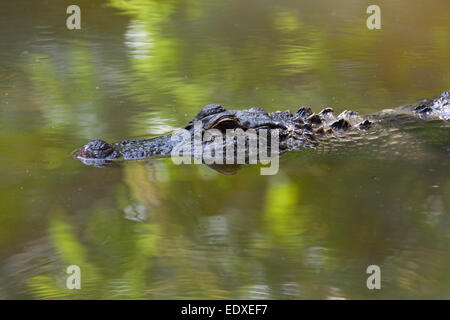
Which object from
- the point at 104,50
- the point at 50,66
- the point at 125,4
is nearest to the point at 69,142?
the point at 50,66

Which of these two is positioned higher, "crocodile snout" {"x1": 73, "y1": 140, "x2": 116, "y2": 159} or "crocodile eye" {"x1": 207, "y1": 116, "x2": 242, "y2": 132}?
"crocodile eye" {"x1": 207, "y1": 116, "x2": 242, "y2": 132}

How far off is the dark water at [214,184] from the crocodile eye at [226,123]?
1.23 feet

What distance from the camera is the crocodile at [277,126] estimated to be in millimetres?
4730

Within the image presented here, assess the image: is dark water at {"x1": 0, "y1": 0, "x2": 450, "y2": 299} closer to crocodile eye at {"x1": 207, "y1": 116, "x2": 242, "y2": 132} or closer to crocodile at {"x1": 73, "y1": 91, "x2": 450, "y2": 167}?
crocodile at {"x1": 73, "y1": 91, "x2": 450, "y2": 167}

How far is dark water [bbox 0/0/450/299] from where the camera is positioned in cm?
328

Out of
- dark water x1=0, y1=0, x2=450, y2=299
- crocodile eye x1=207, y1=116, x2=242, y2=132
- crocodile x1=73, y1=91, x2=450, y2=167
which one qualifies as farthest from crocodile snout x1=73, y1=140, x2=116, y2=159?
crocodile eye x1=207, y1=116, x2=242, y2=132

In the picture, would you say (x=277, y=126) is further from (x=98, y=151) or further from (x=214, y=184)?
(x=98, y=151)

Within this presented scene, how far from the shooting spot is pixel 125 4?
35.7 feet

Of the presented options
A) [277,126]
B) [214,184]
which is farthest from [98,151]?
[277,126]

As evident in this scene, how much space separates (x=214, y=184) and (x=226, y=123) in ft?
1.98

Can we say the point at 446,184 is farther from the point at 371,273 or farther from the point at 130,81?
the point at 130,81

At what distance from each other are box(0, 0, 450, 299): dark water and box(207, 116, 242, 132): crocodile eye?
37 cm

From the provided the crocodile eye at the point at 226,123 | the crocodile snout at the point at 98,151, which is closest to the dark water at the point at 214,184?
the crocodile snout at the point at 98,151

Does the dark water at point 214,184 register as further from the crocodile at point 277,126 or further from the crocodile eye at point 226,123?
the crocodile eye at point 226,123
